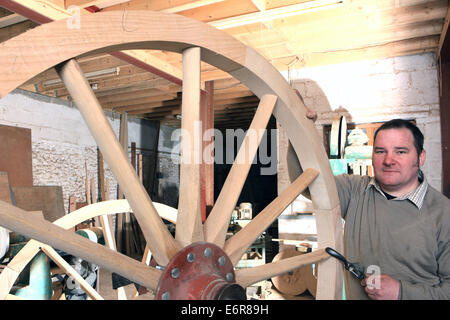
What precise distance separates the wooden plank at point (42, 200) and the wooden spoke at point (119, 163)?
452 centimetres

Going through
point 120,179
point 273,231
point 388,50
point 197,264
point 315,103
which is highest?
point 388,50

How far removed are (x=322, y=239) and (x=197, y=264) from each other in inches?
25.2

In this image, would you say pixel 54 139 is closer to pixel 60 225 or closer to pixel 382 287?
pixel 60 225

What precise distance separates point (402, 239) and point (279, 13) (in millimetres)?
2255

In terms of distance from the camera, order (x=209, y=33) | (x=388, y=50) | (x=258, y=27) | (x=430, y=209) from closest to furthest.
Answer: (x=209, y=33)
(x=430, y=209)
(x=258, y=27)
(x=388, y=50)

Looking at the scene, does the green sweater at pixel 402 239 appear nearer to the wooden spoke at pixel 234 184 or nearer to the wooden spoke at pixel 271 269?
the wooden spoke at pixel 271 269

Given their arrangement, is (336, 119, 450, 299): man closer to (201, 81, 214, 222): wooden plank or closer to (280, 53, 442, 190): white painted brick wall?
(280, 53, 442, 190): white painted brick wall

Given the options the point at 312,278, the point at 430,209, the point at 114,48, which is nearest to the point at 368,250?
the point at 430,209

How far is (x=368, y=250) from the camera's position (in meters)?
1.52

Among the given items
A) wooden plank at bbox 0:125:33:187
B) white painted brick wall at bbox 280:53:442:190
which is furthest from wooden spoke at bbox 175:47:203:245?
wooden plank at bbox 0:125:33:187

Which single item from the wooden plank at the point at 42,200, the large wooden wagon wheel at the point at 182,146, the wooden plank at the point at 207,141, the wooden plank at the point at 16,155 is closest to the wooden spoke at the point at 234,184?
the large wooden wagon wheel at the point at 182,146

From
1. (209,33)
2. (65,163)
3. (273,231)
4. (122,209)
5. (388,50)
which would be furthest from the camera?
(273,231)

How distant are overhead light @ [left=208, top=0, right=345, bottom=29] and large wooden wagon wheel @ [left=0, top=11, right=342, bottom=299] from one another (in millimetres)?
1998

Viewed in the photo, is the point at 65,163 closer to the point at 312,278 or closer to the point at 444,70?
the point at 312,278
